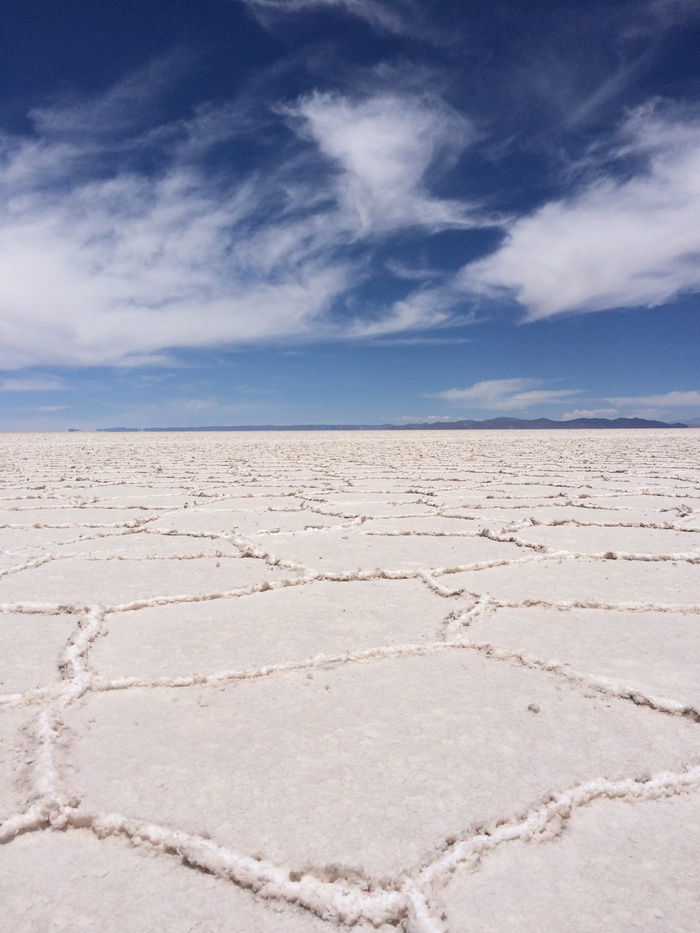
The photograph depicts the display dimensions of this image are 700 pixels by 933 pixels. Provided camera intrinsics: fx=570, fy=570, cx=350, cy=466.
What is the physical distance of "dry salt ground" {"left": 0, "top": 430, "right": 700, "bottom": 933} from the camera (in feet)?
2.46

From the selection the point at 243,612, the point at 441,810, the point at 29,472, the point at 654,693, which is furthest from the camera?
the point at 29,472

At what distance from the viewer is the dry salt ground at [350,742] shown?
749mm

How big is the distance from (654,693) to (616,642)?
0.99ft

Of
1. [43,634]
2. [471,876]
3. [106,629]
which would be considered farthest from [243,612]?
[471,876]

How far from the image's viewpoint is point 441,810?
901 millimetres

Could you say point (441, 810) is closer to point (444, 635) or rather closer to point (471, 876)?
point (471, 876)

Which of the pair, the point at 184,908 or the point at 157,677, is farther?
the point at 157,677

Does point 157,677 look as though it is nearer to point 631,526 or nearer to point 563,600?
point 563,600

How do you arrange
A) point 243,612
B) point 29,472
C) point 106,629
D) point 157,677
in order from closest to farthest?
point 157,677 → point 106,629 → point 243,612 → point 29,472

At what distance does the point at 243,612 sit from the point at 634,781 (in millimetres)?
1202

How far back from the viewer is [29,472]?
7.25 m

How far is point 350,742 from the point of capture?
1104 millimetres

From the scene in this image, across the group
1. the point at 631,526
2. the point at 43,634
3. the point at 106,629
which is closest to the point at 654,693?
the point at 106,629

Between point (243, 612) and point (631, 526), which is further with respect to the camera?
point (631, 526)
